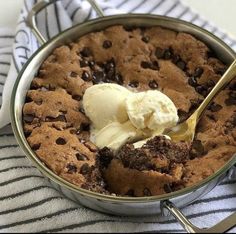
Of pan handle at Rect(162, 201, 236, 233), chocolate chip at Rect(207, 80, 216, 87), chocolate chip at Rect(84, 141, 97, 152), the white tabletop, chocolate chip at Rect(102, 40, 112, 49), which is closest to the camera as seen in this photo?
pan handle at Rect(162, 201, 236, 233)

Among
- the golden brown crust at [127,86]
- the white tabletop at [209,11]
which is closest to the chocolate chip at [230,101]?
the golden brown crust at [127,86]

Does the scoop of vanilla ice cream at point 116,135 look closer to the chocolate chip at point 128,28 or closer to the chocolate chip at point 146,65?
the chocolate chip at point 146,65

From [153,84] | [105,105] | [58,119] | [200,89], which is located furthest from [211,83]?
[58,119]

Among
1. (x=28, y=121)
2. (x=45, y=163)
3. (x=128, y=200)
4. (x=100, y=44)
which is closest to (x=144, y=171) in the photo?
(x=128, y=200)

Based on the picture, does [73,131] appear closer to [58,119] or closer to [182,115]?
[58,119]

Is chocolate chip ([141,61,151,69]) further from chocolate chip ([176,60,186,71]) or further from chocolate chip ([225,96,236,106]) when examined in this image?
chocolate chip ([225,96,236,106])

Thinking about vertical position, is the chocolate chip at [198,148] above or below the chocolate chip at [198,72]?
below

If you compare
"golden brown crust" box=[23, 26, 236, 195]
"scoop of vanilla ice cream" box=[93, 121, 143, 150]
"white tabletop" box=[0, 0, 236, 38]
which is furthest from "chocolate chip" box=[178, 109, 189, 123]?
"white tabletop" box=[0, 0, 236, 38]
